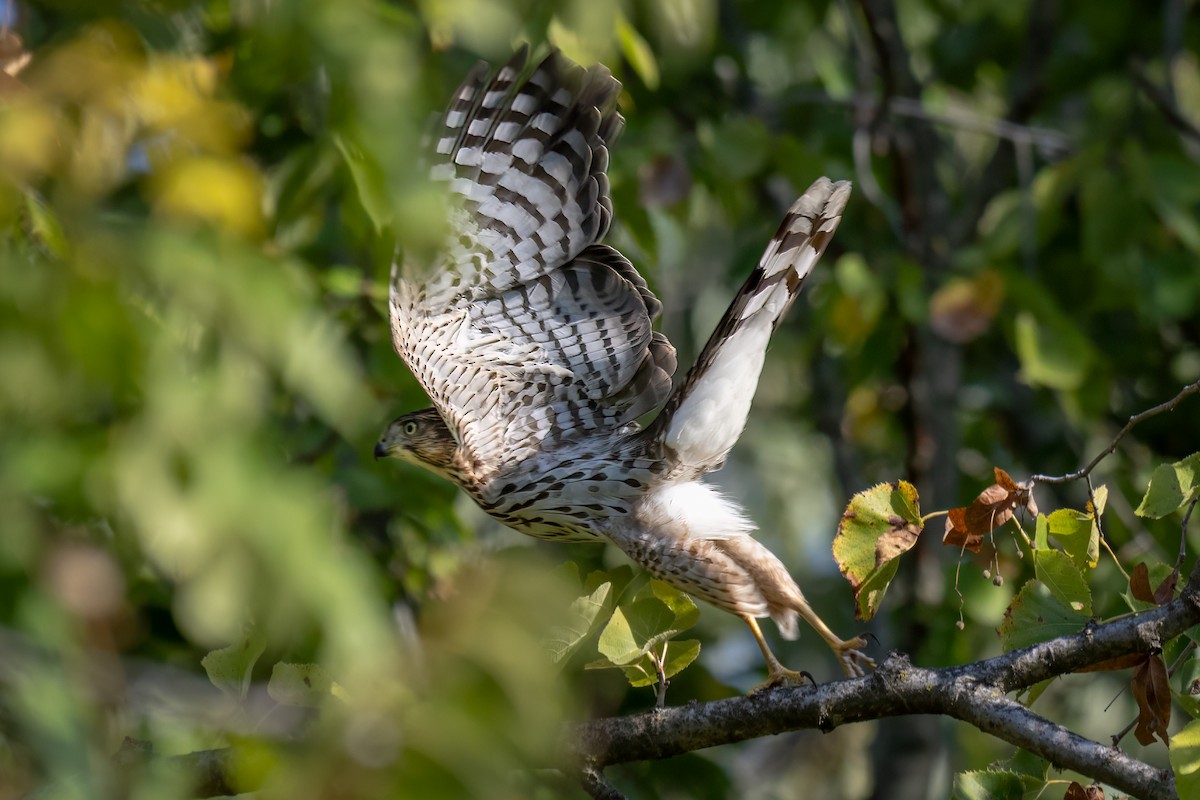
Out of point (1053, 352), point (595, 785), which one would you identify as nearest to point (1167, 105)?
point (1053, 352)

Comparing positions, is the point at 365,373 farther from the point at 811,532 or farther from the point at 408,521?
the point at 811,532

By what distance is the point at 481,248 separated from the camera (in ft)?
11.3

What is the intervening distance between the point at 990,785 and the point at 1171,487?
1.84ft

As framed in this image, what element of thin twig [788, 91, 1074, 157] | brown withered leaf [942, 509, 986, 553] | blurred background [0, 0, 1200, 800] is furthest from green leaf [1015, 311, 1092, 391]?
brown withered leaf [942, 509, 986, 553]

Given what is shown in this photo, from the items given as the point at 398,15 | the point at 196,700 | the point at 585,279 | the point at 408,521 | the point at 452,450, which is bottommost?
the point at 408,521

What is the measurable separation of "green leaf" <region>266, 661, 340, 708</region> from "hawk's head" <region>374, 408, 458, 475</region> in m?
1.50

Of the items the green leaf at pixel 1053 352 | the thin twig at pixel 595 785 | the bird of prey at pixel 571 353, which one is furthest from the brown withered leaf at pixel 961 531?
the green leaf at pixel 1053 352

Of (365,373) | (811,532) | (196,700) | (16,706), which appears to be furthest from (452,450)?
(811,532)

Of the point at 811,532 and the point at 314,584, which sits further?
the point at 811,532

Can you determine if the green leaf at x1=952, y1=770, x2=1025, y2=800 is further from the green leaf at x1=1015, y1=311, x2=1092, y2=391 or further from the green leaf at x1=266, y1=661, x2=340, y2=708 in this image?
the green leaf at x1=1015, y1=311, x2=1092, y2=391

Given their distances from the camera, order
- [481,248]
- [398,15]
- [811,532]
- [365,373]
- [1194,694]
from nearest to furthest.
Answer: [1194,694], [398,15], [481,248], [365,373], [811,532]

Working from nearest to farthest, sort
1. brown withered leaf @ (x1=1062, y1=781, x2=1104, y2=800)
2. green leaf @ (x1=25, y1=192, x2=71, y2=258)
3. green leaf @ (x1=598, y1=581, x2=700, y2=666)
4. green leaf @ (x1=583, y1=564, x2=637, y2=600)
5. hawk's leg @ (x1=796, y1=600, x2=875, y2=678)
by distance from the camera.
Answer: green leaf @ (x1=25, y1=192, x2=71, y2=258)
brown withered leaf @ (x1=1062, y1=781, x2=1104, y2=800)
green leaf @ (x1=598, y1=581, x2=700, y2=666)
green leaf @ (x1=583, y1=564, x2=637, y2=600)
hawk's leg @ (x1=796, y1=600, x2=875, y2=678)

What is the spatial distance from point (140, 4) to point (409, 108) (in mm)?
794

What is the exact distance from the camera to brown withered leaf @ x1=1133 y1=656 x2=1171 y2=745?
6.52 ft
